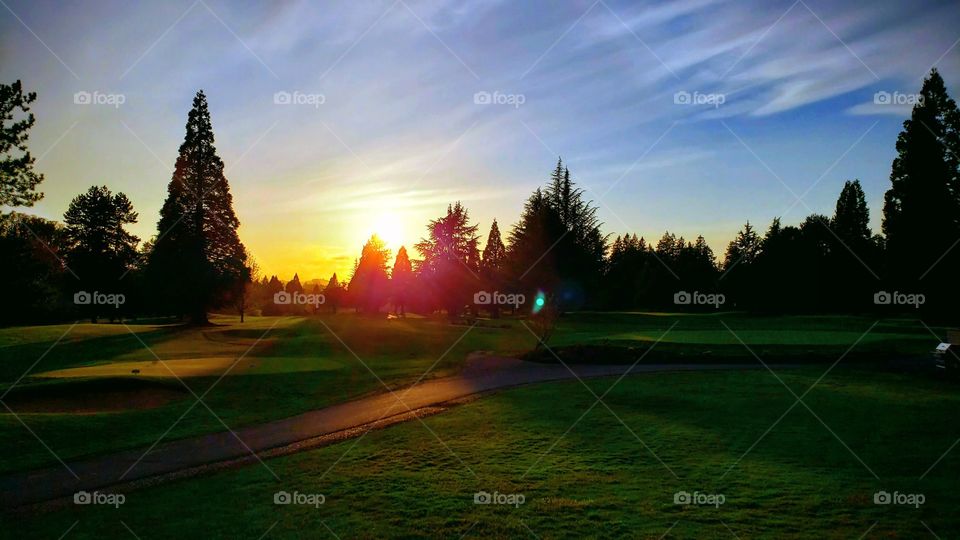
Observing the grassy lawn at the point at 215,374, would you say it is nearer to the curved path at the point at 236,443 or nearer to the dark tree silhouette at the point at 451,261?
the curved path at the point at 236,443

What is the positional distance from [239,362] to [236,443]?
45.3 ft

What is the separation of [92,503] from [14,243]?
32.9 m

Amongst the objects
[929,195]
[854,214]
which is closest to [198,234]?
[929,195]

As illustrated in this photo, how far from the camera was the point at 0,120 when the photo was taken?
28.6m

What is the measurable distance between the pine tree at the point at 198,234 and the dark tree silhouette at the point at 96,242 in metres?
11.8

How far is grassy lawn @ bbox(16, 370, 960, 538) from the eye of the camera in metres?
7.04

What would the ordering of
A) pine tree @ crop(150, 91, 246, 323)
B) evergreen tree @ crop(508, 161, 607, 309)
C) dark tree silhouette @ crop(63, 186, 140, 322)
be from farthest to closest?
dark tree silhouette @ crop(63, 186, 140, 322)
pine tree @ crop(150, 91, 246, 323)
evergreen tree @ crop(508, 161, 607, 309)

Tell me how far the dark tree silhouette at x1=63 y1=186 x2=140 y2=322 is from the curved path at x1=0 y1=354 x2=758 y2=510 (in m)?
54.2

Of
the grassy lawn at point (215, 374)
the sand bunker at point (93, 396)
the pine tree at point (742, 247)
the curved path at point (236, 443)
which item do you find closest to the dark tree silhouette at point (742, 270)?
the pine tree at point (742, 247)

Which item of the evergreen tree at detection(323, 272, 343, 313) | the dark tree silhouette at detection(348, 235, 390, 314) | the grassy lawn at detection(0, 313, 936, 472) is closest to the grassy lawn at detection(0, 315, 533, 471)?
the grassy lawn at detection(0, 313, 936, 472)

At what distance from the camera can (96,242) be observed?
193ft

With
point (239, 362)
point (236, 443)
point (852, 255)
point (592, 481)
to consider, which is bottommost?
point (236, 443)

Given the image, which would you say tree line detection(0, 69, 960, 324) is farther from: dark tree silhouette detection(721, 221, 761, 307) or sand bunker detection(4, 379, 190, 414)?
sand bunker detection(4, 379, 190, 414)

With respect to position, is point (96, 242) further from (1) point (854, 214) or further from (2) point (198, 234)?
(1) point (854, 214)
